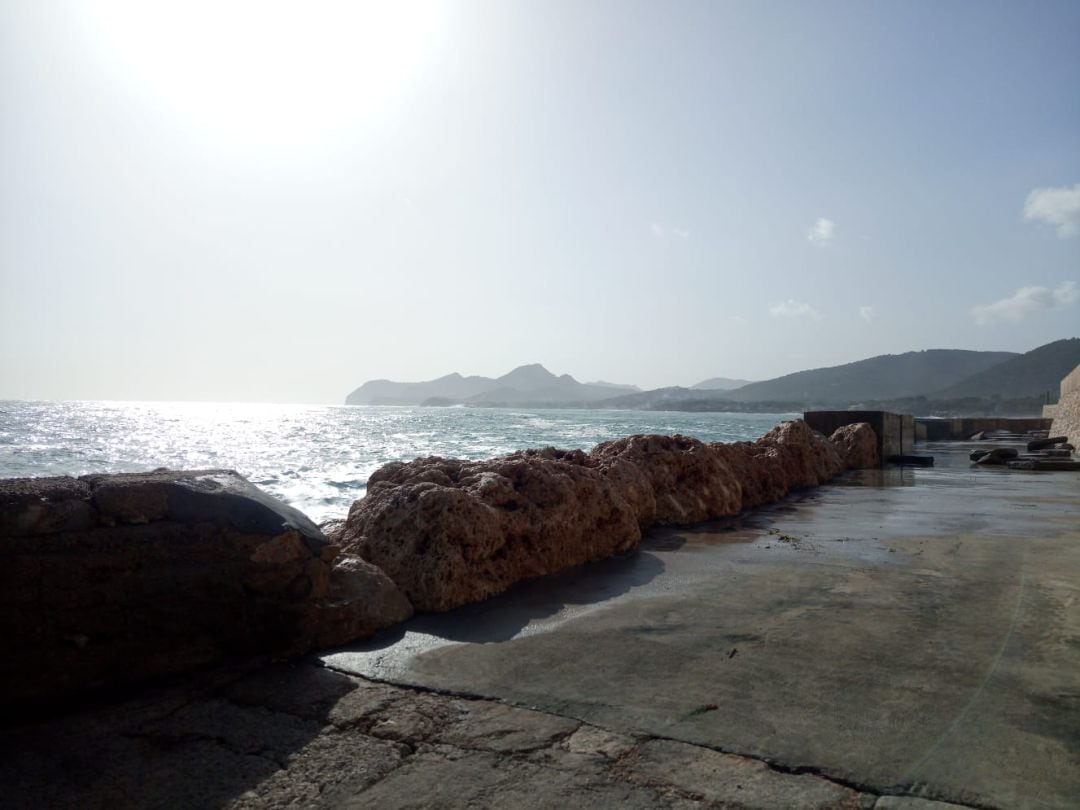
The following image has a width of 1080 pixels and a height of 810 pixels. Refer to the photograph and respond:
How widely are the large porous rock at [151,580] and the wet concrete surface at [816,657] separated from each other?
1.29ft

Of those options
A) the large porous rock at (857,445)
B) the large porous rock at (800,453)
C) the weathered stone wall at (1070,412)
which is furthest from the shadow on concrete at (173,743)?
the weathered stone wall at (1070,412)

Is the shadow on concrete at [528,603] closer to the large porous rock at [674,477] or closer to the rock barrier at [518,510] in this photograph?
the rock barrier at [518,510]

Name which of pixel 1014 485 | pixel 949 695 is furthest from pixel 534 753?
pixel 1014 485

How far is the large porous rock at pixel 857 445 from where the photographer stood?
1689 cm

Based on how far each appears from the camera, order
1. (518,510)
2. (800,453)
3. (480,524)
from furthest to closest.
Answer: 1. (800,453)
2. (518,510)
3. (480,524)

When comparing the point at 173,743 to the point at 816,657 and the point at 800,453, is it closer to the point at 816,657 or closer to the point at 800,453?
the point at 816,657

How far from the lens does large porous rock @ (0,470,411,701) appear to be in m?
3.11

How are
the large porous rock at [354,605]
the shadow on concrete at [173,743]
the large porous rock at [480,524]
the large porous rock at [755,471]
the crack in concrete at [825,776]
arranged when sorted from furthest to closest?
the large porous rock at [755,471] → the large porous rock at [480,524] → the large porous rock at [354,605] → the shadow on concrete at [173,743] → the crack in concrete at [825,776]

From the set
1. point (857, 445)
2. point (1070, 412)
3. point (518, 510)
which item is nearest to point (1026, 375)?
point (1070, 412)

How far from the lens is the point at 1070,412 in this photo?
85.9 ft

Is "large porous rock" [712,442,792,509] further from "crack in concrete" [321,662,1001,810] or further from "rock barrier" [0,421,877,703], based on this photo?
"crack in concrete" [321,662,1001,810]

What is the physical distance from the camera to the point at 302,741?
274cm

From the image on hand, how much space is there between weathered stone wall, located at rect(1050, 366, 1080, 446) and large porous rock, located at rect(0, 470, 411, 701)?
2568 cm

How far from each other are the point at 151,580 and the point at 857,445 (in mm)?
16148
